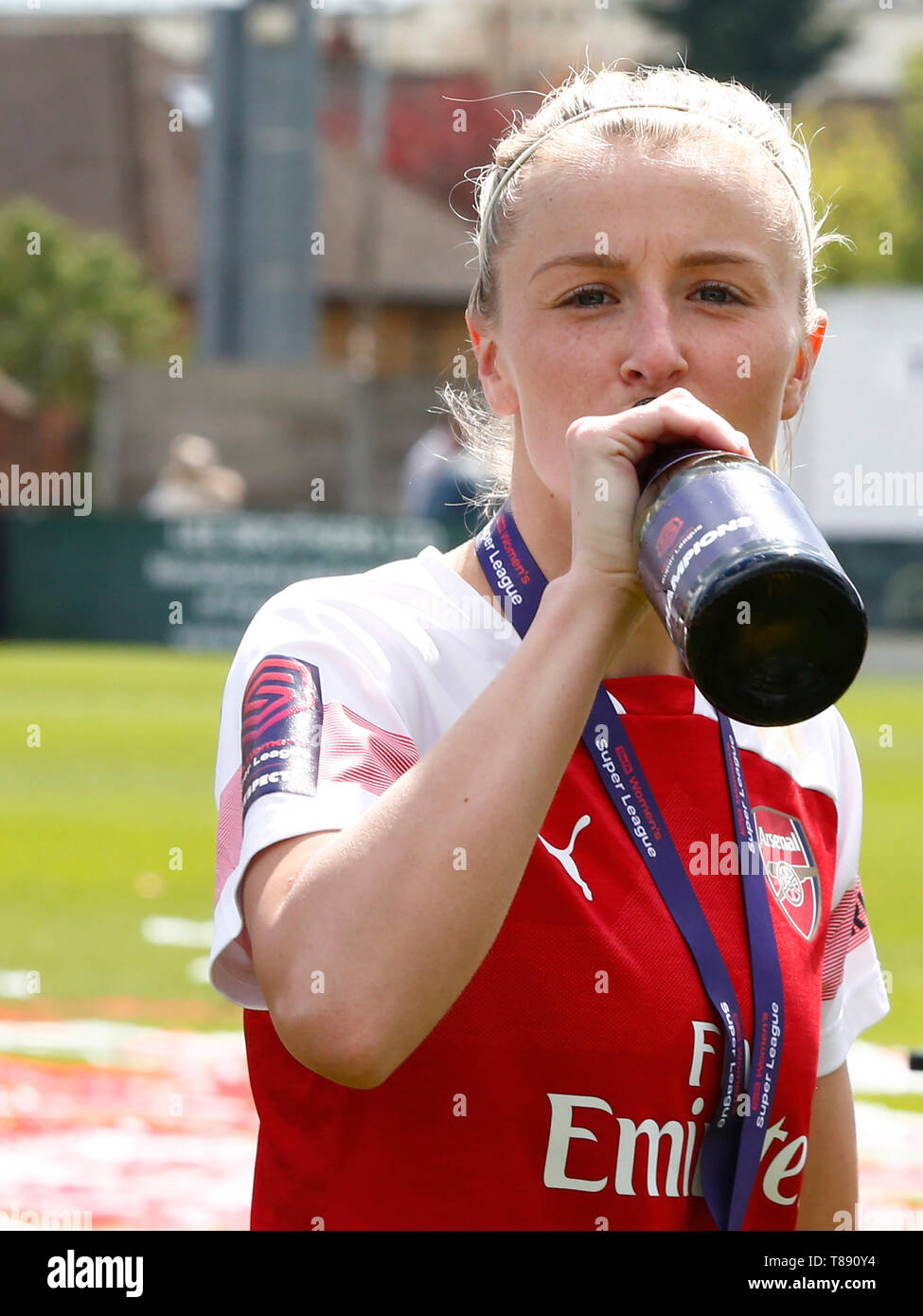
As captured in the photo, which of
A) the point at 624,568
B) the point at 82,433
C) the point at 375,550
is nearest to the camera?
the point at 624,568

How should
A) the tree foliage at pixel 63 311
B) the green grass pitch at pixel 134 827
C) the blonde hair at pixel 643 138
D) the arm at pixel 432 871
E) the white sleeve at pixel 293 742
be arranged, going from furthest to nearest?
1. the tree foliage at pixel 63 311
2. the green grass pitch at pixel 134 827
3. the blonde hair at pixel 643 138
4. the white sleeve at pixel 293 742
5. the arm at pixel 432 871

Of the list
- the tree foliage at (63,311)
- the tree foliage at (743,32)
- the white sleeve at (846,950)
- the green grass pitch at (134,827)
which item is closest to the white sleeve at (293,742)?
the white sleeve at (846,950)

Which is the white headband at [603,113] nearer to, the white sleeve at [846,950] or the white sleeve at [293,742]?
the white sleeve at [293,742]

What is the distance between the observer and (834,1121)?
9.59 ft

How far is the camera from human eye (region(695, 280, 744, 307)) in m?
2.50

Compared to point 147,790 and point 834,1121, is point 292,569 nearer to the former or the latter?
point 147,790

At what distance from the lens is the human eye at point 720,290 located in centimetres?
250

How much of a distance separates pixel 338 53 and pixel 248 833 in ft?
262

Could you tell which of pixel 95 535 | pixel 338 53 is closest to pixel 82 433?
pixel 338 53

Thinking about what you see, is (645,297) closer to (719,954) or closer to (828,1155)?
(719,954)

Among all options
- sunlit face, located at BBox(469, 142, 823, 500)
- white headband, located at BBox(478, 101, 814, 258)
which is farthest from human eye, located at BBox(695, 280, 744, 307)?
white headband, located at BBox(478, 101, 814, 258)
